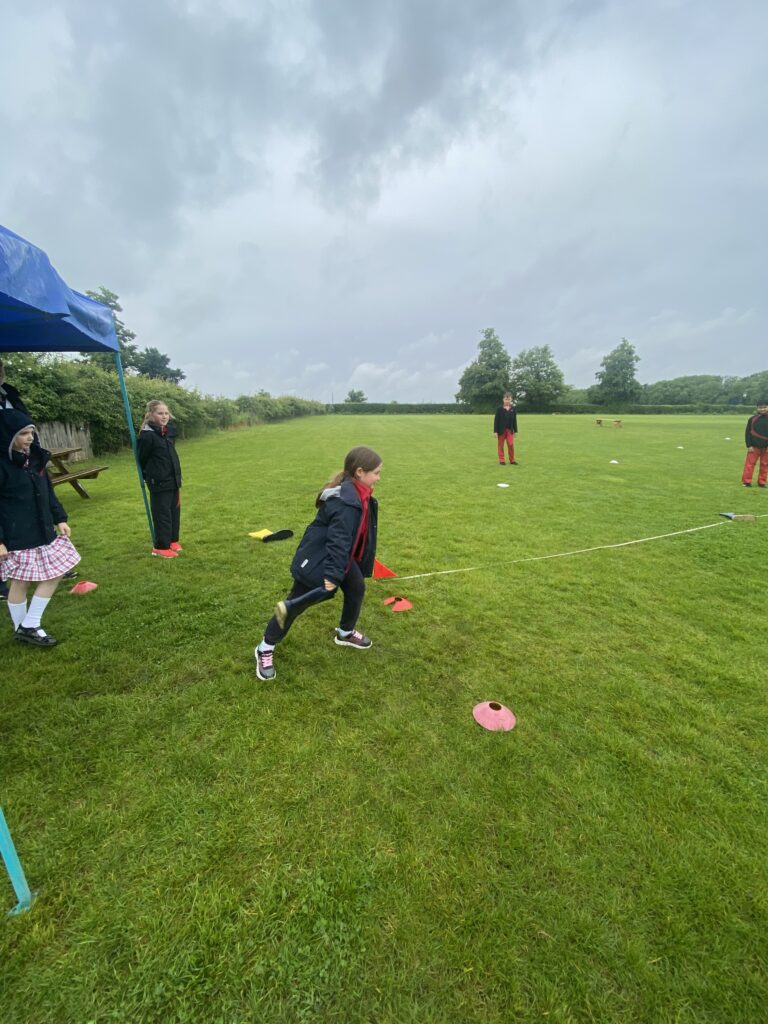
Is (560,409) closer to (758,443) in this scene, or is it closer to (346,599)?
(758,443)

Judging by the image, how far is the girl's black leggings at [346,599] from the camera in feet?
11.0

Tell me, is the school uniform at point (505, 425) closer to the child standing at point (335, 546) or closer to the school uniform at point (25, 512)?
the child standing at point (335, 546)

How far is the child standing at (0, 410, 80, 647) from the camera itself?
3.49m

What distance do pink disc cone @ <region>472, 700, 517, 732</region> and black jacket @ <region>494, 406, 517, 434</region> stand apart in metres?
10.8

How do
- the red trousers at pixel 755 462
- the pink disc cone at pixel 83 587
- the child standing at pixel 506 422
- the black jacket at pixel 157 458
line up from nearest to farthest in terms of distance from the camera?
the pink disc cone at pixel 83 587 < the black jacket at pixel 157 458 < the red trousers at pixel 755 462 < the child standing at pixel 506 422

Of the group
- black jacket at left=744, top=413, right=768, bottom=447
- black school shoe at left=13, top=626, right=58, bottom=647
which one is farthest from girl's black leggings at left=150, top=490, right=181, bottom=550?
black jacket at left=744, top=413, right=768, bottom=447

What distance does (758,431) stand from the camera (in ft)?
33.3

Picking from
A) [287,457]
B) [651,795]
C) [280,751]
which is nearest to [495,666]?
[651,795]

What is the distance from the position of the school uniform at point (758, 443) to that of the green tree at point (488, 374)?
64.5 meters

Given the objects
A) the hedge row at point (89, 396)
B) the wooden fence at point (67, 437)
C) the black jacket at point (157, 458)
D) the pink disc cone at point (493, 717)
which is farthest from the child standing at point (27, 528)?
the hedge row at point (89, 396)

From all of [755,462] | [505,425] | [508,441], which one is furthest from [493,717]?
[755,462]

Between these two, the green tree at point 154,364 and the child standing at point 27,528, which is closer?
the child standing at point 27,528

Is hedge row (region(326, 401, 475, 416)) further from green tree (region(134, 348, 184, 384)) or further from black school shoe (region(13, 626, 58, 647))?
black school shoe (region(13, 626, 58, 647))

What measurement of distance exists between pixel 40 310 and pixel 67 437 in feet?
46.1
